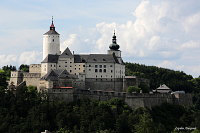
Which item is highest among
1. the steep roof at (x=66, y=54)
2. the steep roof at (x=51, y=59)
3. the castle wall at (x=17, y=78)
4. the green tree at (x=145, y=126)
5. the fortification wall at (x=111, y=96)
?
the steep roof at (x=66, y=54)

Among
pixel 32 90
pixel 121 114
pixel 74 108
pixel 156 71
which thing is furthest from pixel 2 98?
pixel 156 71

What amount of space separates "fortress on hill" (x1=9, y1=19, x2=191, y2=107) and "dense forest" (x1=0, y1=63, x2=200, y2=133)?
5.91 feet

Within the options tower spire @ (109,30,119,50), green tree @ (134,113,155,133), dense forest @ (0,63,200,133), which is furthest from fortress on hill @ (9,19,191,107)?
green tree @ (134,113,155,133)

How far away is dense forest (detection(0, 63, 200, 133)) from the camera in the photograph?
6875 centimetres

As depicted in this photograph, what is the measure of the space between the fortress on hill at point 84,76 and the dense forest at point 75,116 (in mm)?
1800

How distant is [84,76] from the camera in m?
80.6

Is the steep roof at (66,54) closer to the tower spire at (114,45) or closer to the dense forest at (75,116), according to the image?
the dense forest at (75,116)

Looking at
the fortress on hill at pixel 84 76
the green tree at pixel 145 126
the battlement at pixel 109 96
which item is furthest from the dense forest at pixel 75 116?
the fortress on hill at pixel 84 76

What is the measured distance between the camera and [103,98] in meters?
76.4

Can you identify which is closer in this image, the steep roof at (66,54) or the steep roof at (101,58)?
the steep roof at (66,54)

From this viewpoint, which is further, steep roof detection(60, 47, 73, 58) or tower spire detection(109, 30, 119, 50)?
tower spire detection(109, 30, 119, 50)

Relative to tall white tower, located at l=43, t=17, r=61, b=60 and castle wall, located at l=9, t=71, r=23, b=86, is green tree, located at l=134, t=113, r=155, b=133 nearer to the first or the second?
tall white tower, located at l=43, t=17, r=61, b=60

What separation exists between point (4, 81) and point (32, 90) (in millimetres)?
6396

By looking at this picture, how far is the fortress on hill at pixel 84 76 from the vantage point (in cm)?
7638
